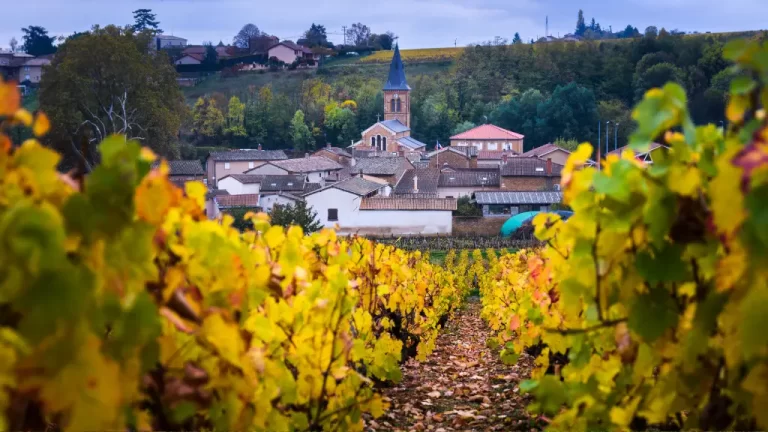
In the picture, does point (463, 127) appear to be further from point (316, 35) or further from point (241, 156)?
point (316, 35)

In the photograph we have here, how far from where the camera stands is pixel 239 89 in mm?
97062

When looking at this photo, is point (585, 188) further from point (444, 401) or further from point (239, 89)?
point (239, 89)

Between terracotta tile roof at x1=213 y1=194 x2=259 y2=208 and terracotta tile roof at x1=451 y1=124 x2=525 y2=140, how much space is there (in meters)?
29.7

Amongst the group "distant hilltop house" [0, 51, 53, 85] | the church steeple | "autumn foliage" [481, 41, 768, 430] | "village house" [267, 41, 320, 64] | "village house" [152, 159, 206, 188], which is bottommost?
"autumn foliage" [481, 41, 768, 430]

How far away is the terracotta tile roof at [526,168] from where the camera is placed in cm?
5069

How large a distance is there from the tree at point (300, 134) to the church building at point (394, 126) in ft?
14.1

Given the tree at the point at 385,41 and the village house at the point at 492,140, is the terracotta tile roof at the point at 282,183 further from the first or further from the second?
the tree at the point at 385,41

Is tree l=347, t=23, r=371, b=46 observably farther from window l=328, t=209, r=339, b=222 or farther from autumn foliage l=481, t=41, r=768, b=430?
autumn foliage l=481, t=41, r=768, b=430

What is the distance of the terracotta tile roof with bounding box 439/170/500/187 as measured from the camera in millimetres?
50875

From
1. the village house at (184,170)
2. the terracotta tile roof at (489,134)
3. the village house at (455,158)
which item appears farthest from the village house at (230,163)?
the terracotta tile roof at (489,134)

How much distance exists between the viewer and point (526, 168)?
51281 mm

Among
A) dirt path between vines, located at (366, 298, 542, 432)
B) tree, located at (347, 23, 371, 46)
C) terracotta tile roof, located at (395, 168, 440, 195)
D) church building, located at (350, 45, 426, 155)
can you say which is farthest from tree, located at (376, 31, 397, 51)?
dirt path between vines, located at (366, 298, 542, 432)

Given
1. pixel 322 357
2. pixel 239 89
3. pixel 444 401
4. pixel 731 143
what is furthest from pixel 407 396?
pixel 239 89

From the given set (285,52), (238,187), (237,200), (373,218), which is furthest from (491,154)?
(285,52)
